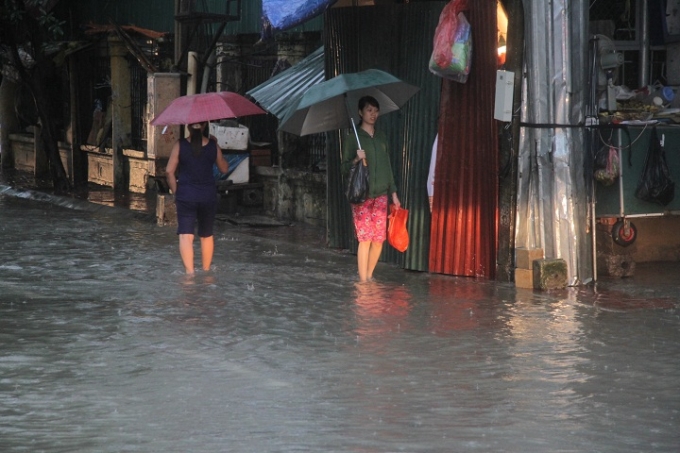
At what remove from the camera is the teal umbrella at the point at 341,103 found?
37.7 ft

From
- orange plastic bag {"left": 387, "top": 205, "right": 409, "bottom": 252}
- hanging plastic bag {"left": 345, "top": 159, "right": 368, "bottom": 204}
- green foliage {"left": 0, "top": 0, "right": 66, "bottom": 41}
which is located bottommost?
orange plastic bag {"left": 387, "top": 205, "right": 409, "bottom": 252}

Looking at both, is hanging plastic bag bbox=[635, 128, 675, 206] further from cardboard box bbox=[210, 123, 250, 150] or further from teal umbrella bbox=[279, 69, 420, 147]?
cardboard box bbox=[210, 123, 250, 150]

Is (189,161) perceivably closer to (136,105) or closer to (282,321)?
(282,321)

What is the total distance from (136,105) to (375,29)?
10851mm

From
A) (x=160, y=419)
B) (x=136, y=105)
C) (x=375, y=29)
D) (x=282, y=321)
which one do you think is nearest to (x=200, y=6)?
(x=136, y=105)

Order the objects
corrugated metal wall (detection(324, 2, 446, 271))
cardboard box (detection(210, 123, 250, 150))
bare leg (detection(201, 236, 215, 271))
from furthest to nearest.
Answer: cardboard box (detection(210, 123, 250, 150))
bare leg (detection(201, 236, 215, 271))
corrugated metal wall (detection(324, 2, 446, 271))

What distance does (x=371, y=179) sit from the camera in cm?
1139

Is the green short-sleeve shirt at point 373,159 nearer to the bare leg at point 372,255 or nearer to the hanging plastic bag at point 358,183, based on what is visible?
the hanging plastic bag at point 358,183

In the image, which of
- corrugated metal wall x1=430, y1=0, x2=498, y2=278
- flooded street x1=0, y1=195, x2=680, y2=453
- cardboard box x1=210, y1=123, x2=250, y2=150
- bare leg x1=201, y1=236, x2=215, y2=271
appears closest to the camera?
flooded street x1=0, y1=195, x2=680, y2=453

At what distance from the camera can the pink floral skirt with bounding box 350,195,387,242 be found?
38.0 ft

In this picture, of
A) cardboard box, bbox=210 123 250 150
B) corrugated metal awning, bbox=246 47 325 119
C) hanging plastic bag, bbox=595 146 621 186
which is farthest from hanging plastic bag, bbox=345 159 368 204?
cardboard box, bbox=210 123 250 150

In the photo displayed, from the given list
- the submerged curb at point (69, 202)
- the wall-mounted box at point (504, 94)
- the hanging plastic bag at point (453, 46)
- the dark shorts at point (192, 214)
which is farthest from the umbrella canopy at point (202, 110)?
the submerged curb at point (69, 202)

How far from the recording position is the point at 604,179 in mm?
11594

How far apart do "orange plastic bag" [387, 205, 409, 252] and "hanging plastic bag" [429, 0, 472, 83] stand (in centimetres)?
141
